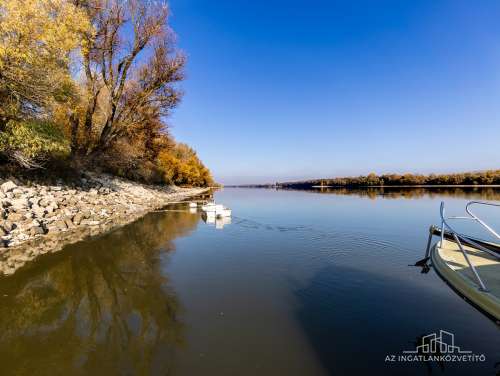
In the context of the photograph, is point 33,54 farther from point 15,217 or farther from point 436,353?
point 436,353

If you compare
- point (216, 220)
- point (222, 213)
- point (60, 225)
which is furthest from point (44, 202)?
point (222, 213)

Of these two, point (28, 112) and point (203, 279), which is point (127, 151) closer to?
point (28, 112)

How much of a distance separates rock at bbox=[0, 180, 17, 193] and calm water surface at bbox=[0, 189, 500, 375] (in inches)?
272

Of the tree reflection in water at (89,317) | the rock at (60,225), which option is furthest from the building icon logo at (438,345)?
the rock at (60,225)

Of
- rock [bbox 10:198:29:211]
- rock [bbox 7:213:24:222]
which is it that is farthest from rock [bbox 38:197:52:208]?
rock [bbox 7:213:24:222]

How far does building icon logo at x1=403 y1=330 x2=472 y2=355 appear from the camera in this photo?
13.6 feet

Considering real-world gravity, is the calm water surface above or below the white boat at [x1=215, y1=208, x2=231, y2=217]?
below

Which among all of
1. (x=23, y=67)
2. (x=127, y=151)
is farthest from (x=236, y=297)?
(x=127, y=151)

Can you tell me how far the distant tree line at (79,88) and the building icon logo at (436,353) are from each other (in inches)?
658

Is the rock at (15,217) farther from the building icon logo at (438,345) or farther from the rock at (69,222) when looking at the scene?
the building icon logo at (438,345)

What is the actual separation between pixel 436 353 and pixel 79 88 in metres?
23.9

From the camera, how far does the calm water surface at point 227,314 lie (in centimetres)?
380

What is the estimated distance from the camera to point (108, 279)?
7.01 meters

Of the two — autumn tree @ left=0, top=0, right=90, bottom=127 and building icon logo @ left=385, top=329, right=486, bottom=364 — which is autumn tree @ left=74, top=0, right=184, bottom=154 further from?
building icon logo @ left=385, top=329, right=486, bottom=364
